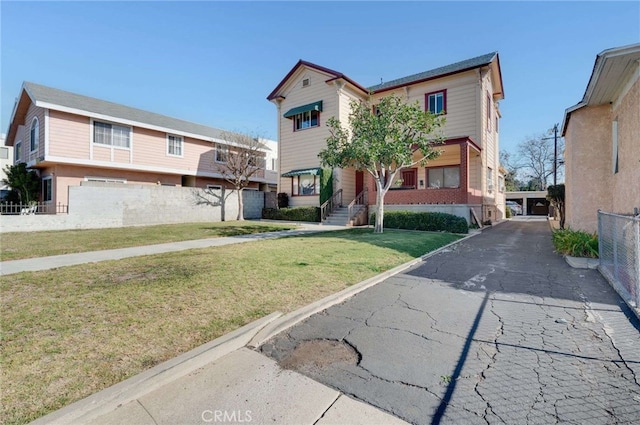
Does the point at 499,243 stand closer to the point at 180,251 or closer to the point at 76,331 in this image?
the point at 180,251

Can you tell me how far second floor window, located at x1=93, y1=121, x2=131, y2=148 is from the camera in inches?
706

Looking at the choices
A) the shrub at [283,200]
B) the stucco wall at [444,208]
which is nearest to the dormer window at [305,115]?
the shrub at [283,200]

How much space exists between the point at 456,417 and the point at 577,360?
5.68ft

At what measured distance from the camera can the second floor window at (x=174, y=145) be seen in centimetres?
2131

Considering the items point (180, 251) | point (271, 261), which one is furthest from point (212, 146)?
point (271, 261)

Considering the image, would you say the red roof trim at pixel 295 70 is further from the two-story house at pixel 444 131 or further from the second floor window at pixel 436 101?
the second floor window at pixel 436 101

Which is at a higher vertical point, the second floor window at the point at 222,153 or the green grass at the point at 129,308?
the second floor window at the point at 222,153

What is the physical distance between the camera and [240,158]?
838 inches

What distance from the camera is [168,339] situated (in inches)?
129

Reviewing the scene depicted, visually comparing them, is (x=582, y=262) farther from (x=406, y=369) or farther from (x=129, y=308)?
(x=129, y=308)

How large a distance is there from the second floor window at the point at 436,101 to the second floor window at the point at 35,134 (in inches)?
910

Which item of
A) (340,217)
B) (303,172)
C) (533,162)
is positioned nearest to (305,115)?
(303,172)

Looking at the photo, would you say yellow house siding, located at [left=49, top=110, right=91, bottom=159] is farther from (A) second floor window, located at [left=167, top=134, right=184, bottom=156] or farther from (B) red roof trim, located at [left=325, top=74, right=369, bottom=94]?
(B) red roof trim, located at [left=325, top=74, right=369, bottom=94]
